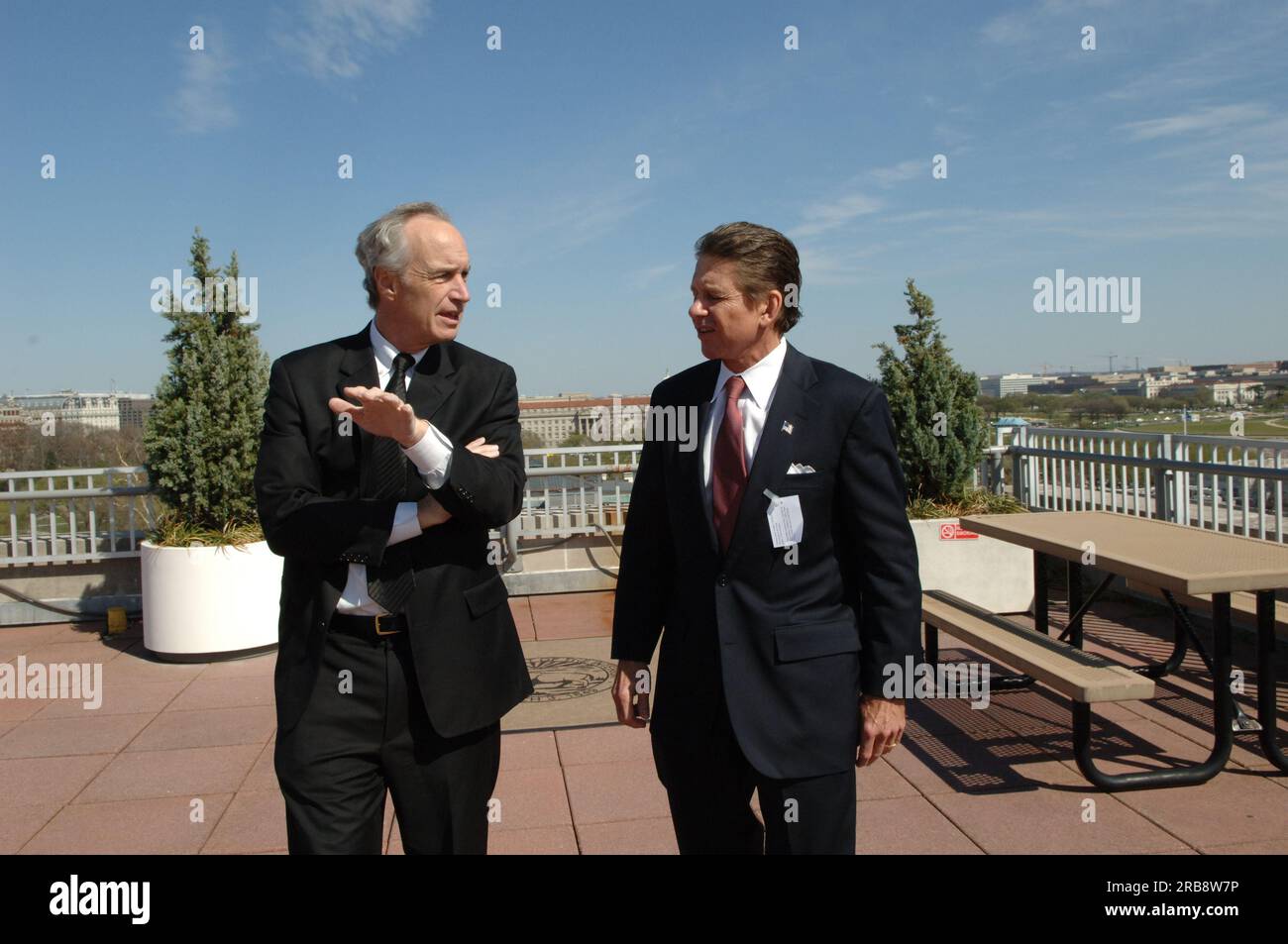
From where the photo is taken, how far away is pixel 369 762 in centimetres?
229

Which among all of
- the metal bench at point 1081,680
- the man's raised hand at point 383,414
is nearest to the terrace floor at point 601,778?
the metal bench at point 1081,680

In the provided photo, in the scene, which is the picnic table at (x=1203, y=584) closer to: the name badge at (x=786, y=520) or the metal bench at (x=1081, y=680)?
the metal bench at (x=1081, y=680)

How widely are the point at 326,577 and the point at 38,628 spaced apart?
6845 mm

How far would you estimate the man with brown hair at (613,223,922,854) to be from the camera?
89.7 inches

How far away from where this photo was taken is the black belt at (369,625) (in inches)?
88.9

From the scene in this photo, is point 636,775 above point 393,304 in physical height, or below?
below

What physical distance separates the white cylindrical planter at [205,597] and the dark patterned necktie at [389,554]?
4.68 m

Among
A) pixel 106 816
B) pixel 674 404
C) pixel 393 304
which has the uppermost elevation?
pixel 393 304

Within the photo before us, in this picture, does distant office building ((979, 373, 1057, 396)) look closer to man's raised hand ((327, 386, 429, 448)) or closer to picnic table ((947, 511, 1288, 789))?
picnic table ((947, 511, 1288, 789))

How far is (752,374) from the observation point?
2.45m

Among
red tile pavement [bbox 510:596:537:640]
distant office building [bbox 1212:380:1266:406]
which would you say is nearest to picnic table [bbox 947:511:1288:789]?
red tile pavement [bbox 510:596:537:640]

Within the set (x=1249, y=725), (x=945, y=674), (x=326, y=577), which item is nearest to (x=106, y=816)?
(x=326, y=577)

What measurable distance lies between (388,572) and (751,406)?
940 mm
